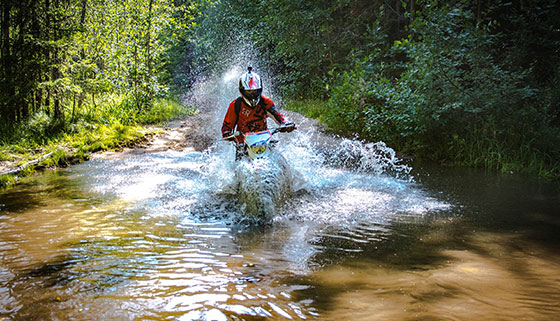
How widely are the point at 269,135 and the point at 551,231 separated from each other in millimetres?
4021

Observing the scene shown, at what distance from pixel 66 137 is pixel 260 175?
7.91 m

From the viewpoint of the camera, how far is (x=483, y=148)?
30.3ft

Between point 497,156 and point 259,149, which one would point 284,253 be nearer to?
point 259,149

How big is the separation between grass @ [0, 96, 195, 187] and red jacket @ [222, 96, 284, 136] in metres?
4.47

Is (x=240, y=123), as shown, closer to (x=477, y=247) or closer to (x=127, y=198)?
(x=127, y=198)

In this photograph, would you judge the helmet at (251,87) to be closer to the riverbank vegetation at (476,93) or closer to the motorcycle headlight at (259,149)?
the motorcycle headlight at (259,149)

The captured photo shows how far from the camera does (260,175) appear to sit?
563 cm

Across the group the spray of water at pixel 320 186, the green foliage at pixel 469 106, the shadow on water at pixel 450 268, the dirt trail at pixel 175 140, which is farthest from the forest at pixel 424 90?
the shadow on water at pixel 450 268

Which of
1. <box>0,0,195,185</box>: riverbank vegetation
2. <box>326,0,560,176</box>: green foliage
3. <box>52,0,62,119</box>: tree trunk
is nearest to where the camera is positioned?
<box>326,0,560,176</box>: green foliage

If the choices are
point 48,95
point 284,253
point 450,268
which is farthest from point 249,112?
point 48,95

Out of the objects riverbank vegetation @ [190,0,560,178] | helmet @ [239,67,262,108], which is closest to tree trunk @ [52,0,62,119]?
helmet @ [239,67,262,108]

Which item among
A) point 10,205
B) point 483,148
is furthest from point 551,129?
point 10,205

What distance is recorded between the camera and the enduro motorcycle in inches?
216

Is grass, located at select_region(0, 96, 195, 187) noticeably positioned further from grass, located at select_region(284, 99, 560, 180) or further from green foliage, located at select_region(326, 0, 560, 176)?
grass, located at select_region(284, 99, 560, 180)
